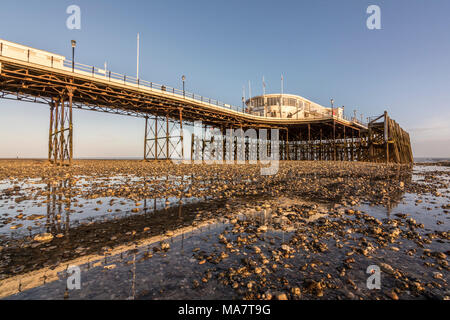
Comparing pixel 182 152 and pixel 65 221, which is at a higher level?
pixel 182 152

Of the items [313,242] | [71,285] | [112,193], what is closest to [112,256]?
[71,285]

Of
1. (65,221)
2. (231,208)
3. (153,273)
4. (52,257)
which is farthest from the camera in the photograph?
(231,208)

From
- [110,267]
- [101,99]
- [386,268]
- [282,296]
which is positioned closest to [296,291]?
[282,296]

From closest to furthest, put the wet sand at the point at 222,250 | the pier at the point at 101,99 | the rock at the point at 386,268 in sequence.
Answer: the wet sand at the point at 222,250 < the rock at the point at 386,268 < the pier at the point at 101,99

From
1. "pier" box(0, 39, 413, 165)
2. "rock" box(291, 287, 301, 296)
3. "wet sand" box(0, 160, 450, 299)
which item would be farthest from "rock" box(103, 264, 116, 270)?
"pier" box(0, 39, 413, 165)

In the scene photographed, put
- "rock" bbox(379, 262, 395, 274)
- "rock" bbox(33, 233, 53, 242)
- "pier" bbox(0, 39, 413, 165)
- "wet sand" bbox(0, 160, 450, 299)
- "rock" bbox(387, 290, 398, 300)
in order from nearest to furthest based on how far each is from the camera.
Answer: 1. "rock" bbox(387, 290, 398, 300)
2. "wet sand" bbox(0, 160, 450, 299)
3. "rock" bbox(379, 262, 395, 274)
4. "rock" bbox(33, 233, 53, 242)
5. "pier" bbox(0, 39, 413, 165)

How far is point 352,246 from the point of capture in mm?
3084

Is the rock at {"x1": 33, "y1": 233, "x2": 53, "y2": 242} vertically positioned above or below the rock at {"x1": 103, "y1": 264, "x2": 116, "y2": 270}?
above

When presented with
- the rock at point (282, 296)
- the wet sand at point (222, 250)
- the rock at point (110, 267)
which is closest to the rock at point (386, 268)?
the wet sand at point (222, 250)

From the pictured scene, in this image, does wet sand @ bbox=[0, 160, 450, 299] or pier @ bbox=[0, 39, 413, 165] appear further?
pier @ bbox=[0, 39, 413, 165]

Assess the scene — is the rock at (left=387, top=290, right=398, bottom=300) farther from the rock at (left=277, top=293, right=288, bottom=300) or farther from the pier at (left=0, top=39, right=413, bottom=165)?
the pier at (left=0, top=39, right=413, bottom=165)

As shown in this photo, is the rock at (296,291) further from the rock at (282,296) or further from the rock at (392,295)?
the rock at (392,295)
